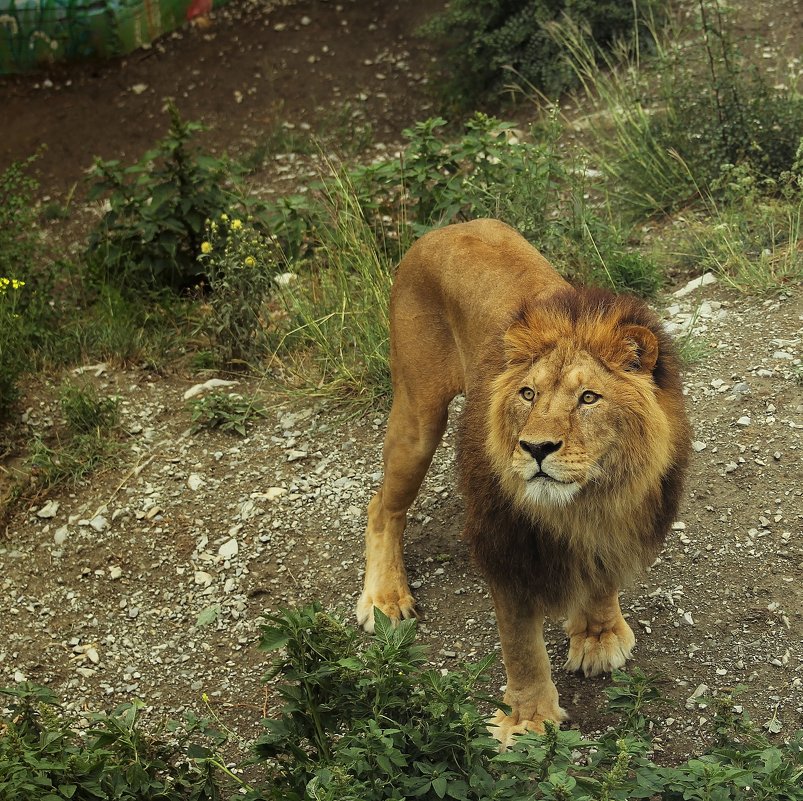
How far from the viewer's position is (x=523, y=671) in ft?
11.0

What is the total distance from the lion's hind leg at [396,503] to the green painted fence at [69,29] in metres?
6.09

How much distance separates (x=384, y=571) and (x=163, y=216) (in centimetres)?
279

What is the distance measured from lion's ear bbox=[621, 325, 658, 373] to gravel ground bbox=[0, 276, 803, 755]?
3.63 feet

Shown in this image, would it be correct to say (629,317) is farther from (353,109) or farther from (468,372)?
(353,109)

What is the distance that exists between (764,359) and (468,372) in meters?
1.70

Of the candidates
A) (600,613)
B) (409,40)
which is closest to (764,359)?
(600,613)

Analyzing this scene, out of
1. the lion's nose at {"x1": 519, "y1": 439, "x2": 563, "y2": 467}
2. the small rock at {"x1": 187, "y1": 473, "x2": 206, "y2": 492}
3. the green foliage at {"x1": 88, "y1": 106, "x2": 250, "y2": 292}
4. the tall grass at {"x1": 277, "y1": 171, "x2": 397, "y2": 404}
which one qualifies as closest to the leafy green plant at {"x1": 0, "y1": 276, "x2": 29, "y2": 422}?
the green foliage at {"x1": 88, "y1": 106, "x2": 250, "y2": 292}

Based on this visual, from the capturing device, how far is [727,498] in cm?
420

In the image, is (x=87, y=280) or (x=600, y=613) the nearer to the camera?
(x=600, y=613)

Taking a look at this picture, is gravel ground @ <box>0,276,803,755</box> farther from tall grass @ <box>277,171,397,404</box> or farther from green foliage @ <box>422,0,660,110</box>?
green foliage @ <box>422,0,660,110</box>

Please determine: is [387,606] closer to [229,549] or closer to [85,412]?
[229,549]

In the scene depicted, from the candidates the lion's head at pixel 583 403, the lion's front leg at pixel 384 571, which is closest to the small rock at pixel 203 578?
the lion's front leg at pixel 384 571

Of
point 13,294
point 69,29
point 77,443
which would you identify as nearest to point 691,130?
point 77,443

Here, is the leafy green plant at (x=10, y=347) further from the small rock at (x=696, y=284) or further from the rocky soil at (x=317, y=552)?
the small rock at (x=696, y=284)
